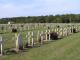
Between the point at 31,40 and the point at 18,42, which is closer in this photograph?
the point at 18,42

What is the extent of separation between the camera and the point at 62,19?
164875mm

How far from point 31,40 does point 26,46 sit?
2.61 metres

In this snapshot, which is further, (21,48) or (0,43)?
(21,48)

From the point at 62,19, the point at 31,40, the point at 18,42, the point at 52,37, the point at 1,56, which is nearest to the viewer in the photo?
the point at 1,56

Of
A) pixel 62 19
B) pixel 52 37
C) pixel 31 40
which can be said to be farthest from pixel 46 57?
pixel 62 19

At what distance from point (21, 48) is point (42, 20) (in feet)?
479

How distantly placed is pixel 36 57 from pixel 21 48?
15.5 ft

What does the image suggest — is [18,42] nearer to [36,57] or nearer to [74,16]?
[36,57]

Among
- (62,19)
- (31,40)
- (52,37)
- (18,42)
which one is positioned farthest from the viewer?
(62,19)

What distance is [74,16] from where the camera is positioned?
173375 mm

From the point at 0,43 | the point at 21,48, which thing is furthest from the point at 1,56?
the point at 21,48

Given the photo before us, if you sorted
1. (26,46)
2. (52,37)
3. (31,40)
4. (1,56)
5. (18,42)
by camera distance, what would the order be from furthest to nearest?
(52,37)
(31,40)
(26,46)
(18,42)
(1,56)

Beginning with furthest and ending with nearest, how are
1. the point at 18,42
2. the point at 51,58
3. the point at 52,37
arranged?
the point at 52,37, the point at 18,42, the point at 51,58

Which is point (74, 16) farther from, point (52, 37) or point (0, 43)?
point (0, 43)
